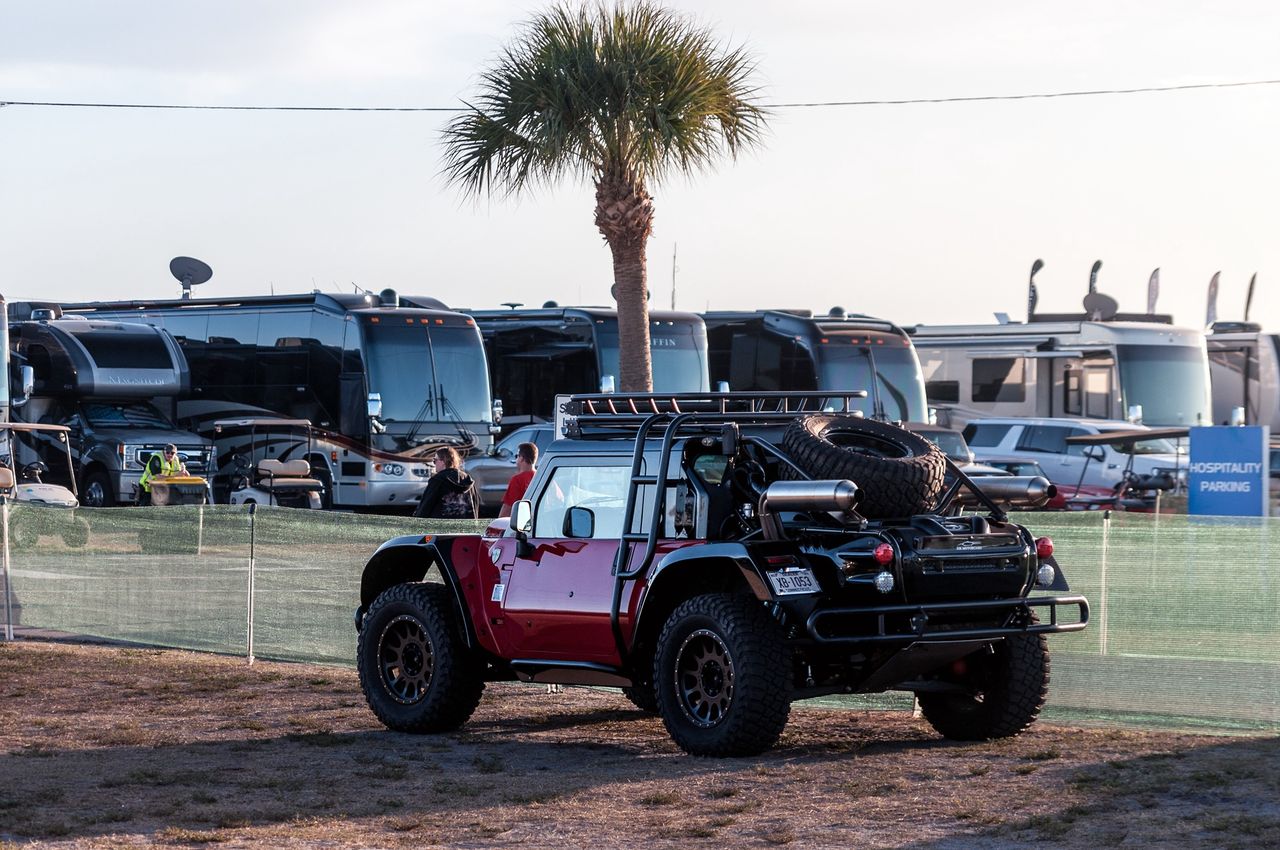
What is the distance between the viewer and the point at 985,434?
116ft

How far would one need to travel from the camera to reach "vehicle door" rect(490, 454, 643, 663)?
10438mm

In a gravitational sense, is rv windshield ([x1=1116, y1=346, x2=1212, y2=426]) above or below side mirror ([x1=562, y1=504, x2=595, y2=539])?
above

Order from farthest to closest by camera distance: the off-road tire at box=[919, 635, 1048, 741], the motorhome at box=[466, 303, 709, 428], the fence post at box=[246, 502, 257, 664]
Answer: the motorhome at box=[466, 303, 709, 428], the fence post at box=[246, 502, 257, 664], the off-road tire at box=[919, 635, 1048, 741]

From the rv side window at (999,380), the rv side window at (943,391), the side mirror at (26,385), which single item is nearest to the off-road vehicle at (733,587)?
the side mirror at (26,385)

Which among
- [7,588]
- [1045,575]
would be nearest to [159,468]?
[7,588]

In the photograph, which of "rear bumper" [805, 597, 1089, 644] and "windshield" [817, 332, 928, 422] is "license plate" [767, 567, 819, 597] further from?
"windshield" [817, 332, 928, 422]

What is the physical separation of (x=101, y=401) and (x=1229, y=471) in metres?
20.5

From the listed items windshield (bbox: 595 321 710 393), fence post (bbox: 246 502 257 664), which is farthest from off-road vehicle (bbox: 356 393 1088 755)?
windshield (bbox: 595 321 710 393)

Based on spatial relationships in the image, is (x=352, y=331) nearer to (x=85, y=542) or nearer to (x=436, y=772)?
(x=85, y=542)

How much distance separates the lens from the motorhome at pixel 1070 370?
37.1 meters

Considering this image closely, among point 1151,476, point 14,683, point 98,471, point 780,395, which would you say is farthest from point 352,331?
point 780,395

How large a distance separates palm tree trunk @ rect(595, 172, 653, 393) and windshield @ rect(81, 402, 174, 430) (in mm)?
10516

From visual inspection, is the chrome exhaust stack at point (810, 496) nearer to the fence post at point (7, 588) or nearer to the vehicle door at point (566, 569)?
the vehicle door at point (566, 569)

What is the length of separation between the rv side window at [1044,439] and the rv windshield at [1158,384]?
337cm
